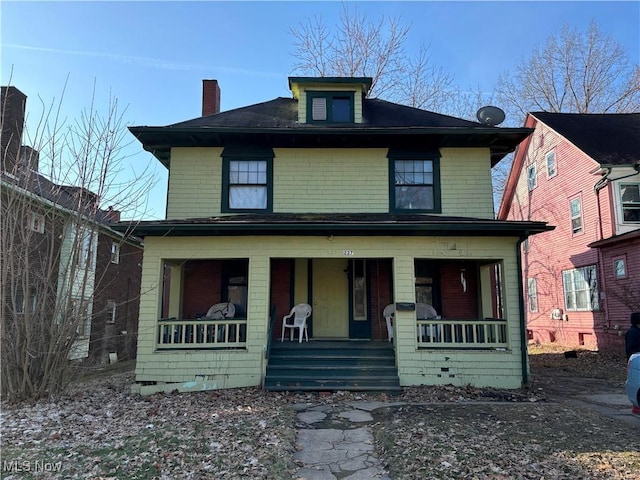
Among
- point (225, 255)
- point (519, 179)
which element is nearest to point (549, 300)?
point (519, 179)

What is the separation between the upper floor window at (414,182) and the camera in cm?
1091

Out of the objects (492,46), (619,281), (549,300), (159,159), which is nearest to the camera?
(159,159)

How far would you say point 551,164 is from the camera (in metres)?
19.0

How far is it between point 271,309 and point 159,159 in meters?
5.28

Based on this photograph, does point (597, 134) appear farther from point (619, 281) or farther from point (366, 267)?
point (366, 267)

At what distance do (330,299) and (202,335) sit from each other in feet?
11.2

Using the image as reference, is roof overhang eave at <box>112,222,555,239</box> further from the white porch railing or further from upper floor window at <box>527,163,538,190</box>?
upper floor window at <box>527,163,538,190</box>

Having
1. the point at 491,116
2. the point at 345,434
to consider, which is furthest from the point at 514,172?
the point at 345,434

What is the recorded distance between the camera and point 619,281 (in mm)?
14578

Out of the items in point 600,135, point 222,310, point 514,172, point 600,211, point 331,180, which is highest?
point 514,172

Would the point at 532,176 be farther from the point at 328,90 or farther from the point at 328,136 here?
the point at 328,136

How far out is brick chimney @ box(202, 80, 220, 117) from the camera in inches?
551

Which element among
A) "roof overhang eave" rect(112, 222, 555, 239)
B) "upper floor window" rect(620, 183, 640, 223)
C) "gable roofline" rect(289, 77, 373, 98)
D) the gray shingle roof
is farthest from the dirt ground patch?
"upper floor window" rect(620, 183, 640, 223)

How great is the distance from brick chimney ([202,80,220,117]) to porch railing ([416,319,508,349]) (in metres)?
9.56
